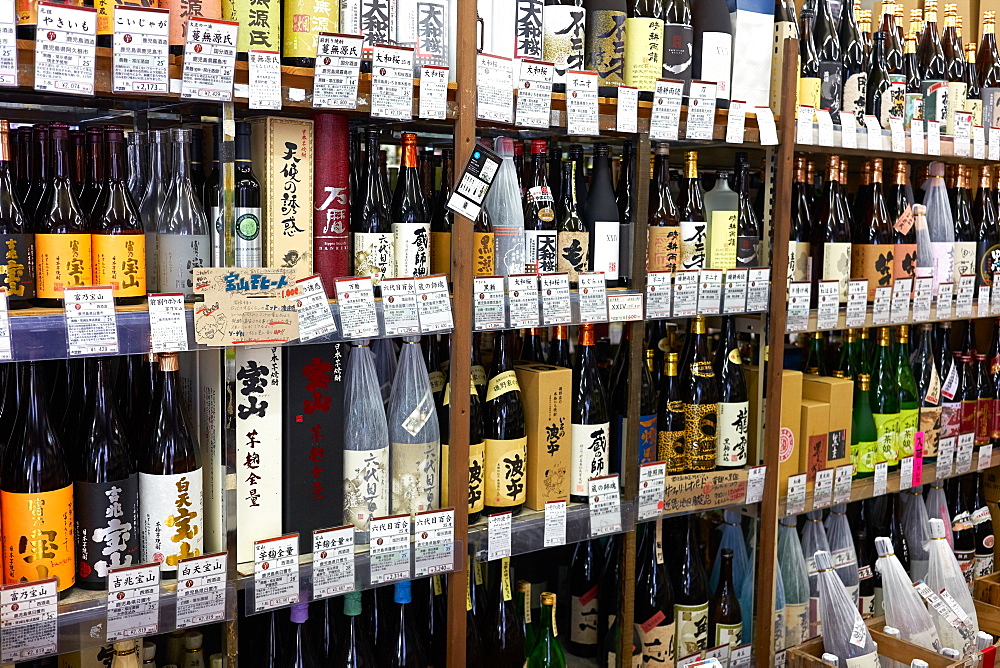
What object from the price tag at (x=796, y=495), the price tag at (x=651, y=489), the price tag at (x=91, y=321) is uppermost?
the price tag at (x=91, y=321)

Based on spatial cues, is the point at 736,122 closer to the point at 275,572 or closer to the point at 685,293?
the point at 685,293

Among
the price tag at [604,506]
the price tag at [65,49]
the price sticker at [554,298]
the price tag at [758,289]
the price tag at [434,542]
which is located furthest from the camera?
the price tag at [758,289]

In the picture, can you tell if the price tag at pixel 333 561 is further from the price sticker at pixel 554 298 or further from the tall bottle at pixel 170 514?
the price sticker at pixel 554 298

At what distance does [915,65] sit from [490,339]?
5.39 ft

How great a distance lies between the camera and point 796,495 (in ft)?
7.59

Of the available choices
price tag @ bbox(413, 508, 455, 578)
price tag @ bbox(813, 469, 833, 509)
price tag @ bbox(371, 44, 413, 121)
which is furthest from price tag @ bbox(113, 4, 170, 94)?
price tag @ bbox(813, 469, 833, 509)

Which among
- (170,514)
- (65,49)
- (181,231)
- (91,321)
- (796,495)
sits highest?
(65,49)

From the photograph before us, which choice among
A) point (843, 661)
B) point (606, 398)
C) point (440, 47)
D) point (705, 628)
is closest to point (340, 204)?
point (440, 47)

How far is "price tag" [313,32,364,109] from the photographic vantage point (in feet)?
4.83

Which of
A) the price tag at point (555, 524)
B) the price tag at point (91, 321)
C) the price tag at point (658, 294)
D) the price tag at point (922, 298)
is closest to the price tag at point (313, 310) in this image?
the price tag at point (91, 321)

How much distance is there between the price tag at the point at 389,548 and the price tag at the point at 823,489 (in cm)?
121

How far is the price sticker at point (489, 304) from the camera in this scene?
5.74 ft

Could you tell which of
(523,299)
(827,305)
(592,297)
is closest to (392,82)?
(523,299)

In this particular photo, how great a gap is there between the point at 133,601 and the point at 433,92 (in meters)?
0.99
